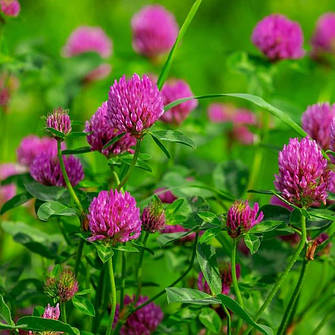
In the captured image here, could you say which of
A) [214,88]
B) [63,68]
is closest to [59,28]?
[214,88]

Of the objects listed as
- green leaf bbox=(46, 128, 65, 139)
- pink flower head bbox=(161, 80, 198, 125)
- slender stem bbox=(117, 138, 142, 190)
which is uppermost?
pink flower head bbox=(161, 80, 198, 125)

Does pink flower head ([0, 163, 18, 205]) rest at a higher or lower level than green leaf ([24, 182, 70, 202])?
lower

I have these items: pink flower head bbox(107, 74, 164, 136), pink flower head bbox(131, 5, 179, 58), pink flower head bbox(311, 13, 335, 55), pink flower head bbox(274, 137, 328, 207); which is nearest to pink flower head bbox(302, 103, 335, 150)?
pink flower head bbox(274, 137, 328, 207)

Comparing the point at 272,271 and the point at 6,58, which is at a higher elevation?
the point at 6,58

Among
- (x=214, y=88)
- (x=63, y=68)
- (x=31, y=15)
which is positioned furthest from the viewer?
(x=31, y=15)

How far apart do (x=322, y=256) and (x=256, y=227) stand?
0.21 metres

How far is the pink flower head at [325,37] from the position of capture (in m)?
1.71

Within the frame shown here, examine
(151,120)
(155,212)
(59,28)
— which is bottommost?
(155,212)

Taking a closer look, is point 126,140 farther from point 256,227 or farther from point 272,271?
point 272,271

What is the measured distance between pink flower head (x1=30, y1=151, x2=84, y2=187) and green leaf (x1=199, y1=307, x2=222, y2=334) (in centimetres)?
25

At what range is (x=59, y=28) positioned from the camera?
300cm

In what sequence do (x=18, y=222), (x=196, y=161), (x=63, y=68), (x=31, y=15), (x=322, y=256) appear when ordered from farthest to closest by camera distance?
(x=31, y=15)
(x=63, y=68)
(x=196, y=161)
(x=18, y=222)
(x=322, y=256)

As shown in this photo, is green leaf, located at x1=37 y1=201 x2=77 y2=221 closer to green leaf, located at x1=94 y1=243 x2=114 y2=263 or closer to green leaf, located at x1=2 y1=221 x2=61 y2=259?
green leaf, located at x1=94 y1=243 x2=114 y2=263

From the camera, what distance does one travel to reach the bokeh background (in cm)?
148
